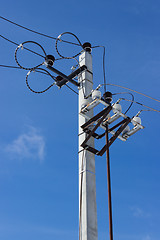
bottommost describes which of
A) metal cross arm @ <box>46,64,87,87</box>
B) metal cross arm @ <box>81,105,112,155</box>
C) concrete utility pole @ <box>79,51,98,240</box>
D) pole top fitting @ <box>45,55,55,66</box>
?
concrete utility pole @ <box>79,51,98,240</box>

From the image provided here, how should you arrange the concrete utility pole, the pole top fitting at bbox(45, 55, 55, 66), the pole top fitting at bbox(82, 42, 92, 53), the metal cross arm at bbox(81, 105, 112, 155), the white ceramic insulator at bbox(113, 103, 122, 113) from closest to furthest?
the concrete utility pole, the metal cross arm at bbox(81, 105, 112, 155), the white ceramic insulator at bbox(113, 103, 122, 113), the pole top fitting at bbox(45, 55, 55, 66), the pole top fitting at bbox(82, 42, 92, 53)

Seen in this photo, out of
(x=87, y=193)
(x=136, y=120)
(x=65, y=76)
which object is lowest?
(x=87, y=193)

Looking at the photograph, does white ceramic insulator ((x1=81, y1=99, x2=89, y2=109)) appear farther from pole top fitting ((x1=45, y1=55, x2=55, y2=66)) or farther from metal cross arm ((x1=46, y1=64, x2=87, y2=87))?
pole top fitting ((x1=45, y1=55, x2=55, y2=66))

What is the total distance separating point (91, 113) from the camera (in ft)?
31.6

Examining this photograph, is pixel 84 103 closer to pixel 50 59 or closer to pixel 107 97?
pixel 107 97

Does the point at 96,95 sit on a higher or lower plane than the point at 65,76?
lower

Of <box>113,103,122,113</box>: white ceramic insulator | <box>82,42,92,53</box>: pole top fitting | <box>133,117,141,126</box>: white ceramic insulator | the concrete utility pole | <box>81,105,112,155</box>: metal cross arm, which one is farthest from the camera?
<box>82,42,92,53</box>: pole top fitting

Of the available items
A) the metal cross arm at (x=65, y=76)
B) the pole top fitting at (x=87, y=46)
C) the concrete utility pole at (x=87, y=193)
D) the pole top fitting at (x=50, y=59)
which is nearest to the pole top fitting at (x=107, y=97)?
the concrete utility pole at (x=87, y=193)

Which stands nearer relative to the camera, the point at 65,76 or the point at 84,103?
the point at 84,103

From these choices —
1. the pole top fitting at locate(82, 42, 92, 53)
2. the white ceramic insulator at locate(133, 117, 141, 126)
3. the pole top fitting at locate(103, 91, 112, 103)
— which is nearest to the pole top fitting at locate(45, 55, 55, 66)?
the pole top fitting at locate(82, 42, 92, 53)

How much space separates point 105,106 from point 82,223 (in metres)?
3.07

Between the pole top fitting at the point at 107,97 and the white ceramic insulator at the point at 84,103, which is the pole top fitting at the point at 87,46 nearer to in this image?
the pole top fitting at the point at 107,97

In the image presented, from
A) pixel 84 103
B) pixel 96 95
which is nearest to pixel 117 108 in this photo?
pixel 96 95

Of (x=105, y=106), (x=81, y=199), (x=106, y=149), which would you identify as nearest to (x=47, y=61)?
(x=105, y=106)
